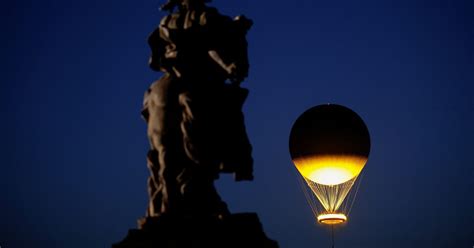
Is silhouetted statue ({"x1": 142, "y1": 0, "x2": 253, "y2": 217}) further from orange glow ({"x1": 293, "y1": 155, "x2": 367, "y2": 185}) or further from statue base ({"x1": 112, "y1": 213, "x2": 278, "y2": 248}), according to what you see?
orange glow ({"x1": 293, "y1": 155, "x2": 367, "y2": 185})

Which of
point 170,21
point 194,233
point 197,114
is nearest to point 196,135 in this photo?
point 197,114

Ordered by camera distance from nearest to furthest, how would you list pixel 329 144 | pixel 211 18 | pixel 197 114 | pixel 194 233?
pixel 194 233 < pixel 197 114 < pixel 211 18 < pixel 329 144

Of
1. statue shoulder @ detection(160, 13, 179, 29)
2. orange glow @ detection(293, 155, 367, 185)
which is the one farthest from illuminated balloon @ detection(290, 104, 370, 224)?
statue shoulder @ detection(160, 13, 179, 29)

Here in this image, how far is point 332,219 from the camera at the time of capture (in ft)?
245

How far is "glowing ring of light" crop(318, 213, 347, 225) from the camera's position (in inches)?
2943

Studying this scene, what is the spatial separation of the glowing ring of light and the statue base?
56743 millimetres

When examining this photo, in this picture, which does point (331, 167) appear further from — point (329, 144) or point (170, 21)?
point (170, 21)

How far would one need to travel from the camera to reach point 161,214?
1859 cm

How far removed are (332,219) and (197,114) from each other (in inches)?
2250

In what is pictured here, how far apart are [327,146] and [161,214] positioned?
42.9m

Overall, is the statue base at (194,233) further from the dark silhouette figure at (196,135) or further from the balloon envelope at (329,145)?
the balloon envelope at (329,145)

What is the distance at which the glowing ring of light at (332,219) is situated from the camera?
74.7 meters

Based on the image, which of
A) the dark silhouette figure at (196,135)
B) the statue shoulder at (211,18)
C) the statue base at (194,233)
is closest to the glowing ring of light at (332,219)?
the dark silhouette figure at (196,135)

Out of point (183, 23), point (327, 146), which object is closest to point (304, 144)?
point (327, 146)
